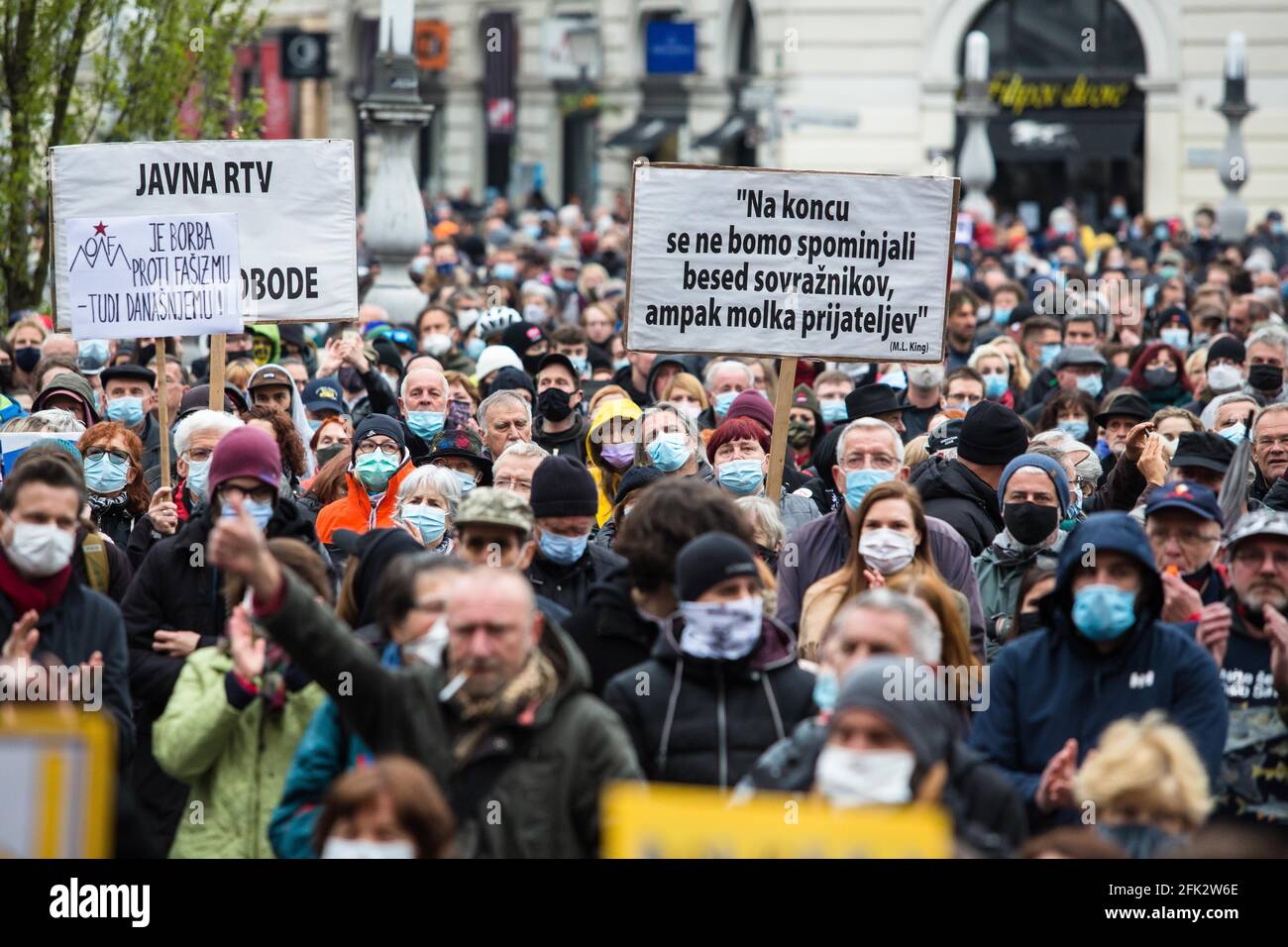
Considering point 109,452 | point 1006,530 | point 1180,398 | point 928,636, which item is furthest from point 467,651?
point 1180,398

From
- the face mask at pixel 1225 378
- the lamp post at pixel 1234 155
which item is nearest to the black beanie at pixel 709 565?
Answer: the face mask at pixel 1225 378

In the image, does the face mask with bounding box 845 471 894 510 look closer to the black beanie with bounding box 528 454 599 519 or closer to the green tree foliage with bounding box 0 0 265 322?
the black beanie with bounding box 528 454 599 519

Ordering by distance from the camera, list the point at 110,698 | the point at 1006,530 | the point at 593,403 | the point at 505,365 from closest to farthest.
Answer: the point at 110,698, the point at 1006,530, the point at 593,403, the point at 505,365

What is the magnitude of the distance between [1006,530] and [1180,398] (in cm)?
614

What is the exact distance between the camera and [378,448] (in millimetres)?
9195

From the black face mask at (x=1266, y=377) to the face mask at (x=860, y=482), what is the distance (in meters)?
4.86

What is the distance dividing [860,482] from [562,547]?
61.8 inches

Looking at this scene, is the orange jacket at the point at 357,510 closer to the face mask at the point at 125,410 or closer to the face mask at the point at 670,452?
the face mask at the point at 670,452

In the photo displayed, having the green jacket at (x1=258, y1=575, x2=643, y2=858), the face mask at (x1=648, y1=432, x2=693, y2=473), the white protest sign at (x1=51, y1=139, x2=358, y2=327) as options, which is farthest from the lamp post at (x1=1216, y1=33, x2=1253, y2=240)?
the green jacket at (x1=258, y1=575, x2=643, y2=858)

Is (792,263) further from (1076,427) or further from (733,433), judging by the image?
(1076,427)

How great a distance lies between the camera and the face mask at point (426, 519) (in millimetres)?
8141

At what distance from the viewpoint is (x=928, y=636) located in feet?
16.7
